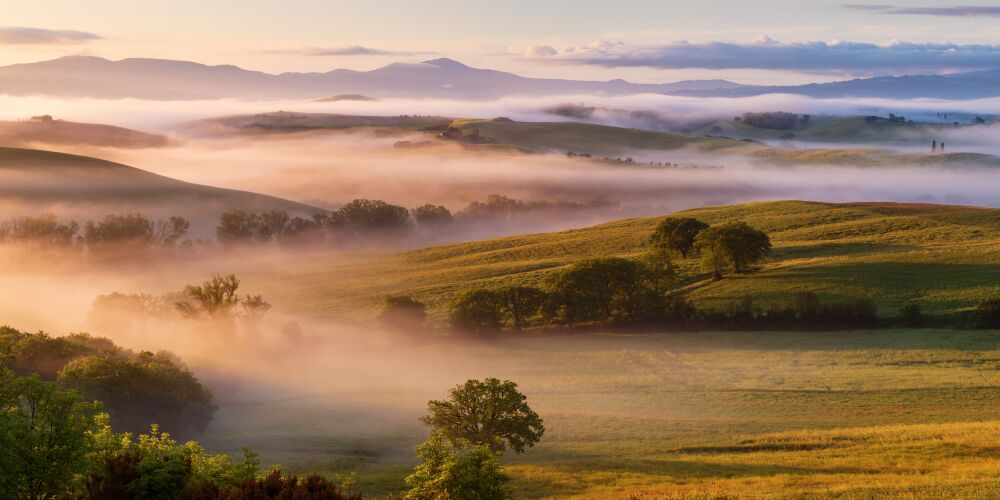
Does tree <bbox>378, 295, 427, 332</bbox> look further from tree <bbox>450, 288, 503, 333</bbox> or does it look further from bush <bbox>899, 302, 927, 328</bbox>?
bush <bbox>899, 302, 927, 328</bbox>

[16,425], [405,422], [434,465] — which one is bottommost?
[405,422]

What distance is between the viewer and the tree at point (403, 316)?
3661 inches

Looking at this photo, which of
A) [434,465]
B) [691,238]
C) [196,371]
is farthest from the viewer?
[691,238]

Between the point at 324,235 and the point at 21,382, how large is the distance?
156 metres

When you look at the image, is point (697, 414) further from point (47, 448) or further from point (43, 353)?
point (43, 353)

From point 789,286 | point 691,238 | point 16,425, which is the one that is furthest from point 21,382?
point 691,238

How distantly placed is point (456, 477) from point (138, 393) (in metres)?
37.6

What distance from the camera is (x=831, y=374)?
68750 mm

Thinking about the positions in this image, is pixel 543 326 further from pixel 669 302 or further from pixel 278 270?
pixel 278 270

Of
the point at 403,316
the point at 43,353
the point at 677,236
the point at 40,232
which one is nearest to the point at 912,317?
the point at 677,236

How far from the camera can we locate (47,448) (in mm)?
30516

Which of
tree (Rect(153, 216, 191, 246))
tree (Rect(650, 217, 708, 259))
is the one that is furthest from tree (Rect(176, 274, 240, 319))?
tree (Rect(153, 216, 191, 246))

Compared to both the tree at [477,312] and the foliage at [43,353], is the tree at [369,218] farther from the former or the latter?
the foliage at [43,353]

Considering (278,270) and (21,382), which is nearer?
(21,382)
